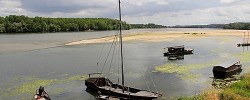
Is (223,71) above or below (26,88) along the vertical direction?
above

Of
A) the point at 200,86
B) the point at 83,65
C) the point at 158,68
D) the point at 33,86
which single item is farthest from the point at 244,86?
the point at 83,65

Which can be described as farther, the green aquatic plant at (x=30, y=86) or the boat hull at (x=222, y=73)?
the boat hull at (x=222, y=73)

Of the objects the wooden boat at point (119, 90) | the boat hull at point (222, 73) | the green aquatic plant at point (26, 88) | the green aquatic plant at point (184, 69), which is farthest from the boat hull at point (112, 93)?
the boat hull at point (222, 73)

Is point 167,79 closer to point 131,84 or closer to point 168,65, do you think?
point 131,84

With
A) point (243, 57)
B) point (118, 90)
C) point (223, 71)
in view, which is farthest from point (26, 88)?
point (243, 57)

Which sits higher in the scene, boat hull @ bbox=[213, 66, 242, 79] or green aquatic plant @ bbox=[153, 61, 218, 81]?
boat hull @ bbox=[213, 66, 242, 79]

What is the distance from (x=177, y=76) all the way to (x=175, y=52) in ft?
95.3

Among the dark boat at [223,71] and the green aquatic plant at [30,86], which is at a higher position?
the dark boat at [223,71]

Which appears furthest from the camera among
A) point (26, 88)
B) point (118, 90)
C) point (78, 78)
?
point (78, 78)

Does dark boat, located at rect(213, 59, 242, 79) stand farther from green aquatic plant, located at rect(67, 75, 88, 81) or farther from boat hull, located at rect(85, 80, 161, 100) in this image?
green aquatic plant, located at rect(67, 75, 88, 81)

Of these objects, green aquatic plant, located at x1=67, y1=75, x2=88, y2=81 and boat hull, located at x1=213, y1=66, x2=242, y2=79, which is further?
green aquatic plant, located at x1=67, y1=75, x2=88, y2=81

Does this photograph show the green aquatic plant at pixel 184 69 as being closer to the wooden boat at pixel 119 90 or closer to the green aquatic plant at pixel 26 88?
the wooden boat at pixel 119 90

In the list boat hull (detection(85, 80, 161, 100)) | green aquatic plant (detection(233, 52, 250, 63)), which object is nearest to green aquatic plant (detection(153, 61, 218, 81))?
green aquatic plant (detection(233, 52, 250, 63))

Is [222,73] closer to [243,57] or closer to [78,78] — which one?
[78,78]
